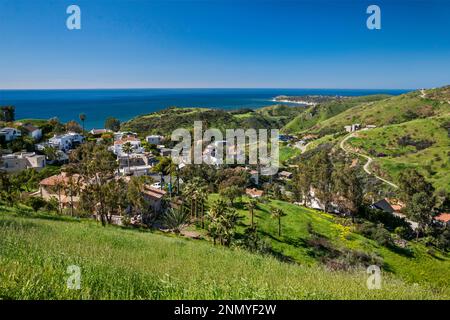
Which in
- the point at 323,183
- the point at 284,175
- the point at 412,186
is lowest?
the point at 284,175

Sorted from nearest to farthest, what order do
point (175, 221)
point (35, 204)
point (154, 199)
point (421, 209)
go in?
1. point (35, 204)
2. point (175, 221)
3. point (154, 199)
4. point (421, 209)

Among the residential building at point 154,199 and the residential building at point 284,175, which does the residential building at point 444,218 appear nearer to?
the residential building at point 284,175

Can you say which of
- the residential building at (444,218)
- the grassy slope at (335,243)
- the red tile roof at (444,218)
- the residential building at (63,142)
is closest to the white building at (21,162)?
the residential building at (63,142)

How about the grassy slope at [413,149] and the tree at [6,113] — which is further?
the grassy slope at [413,149]

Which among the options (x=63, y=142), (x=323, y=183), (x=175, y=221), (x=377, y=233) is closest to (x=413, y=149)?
(x=323, y=183)

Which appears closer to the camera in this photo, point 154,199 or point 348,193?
point 154,199

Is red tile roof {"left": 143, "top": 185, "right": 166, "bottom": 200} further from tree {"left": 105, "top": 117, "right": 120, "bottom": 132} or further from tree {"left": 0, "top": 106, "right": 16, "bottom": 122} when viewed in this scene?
tree {"left": 105, "top": 117, "right": 120, "bottom": 132}

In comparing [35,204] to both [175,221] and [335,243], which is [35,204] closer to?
[175,221]
